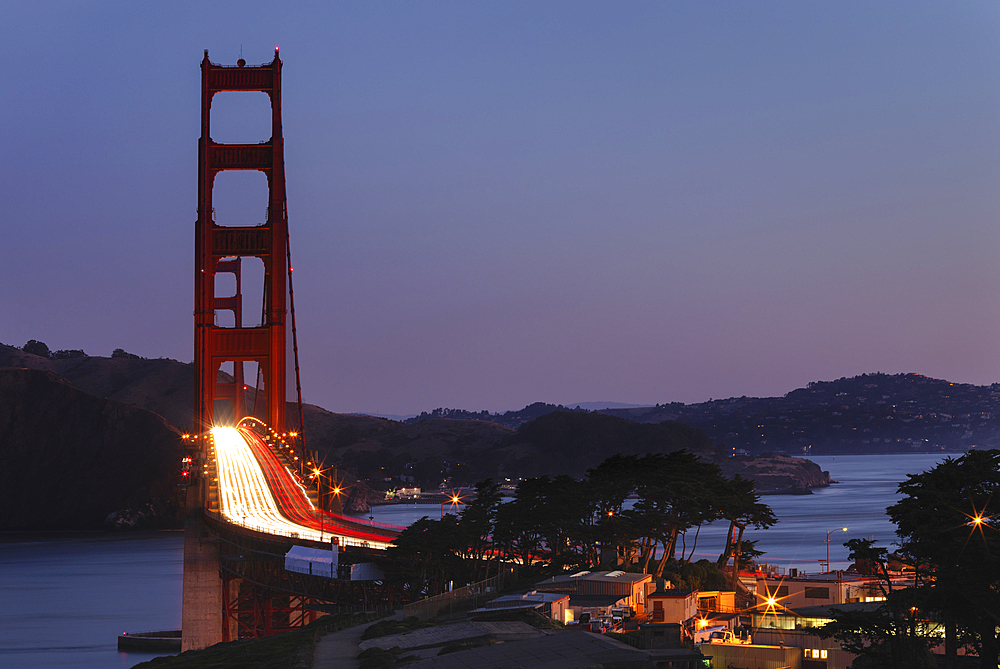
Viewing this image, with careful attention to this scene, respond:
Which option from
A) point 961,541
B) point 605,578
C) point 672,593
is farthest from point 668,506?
point 961,541

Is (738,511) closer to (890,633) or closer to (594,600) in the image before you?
(594,600)

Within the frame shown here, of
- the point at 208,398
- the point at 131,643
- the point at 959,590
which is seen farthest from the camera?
the point at 208,398

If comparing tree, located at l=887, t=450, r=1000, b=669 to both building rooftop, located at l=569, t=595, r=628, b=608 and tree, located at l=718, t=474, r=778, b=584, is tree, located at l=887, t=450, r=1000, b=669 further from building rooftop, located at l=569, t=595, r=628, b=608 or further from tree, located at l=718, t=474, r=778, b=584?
tree, located at l=718, t=474, r=778, b=584

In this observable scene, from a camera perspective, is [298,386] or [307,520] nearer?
[307,520]

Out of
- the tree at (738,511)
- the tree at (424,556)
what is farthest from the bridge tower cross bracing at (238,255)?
the tree at (738,511)

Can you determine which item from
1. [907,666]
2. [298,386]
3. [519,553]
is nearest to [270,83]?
[298,386]

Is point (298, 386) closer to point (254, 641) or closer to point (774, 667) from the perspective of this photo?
point (254, 641)
